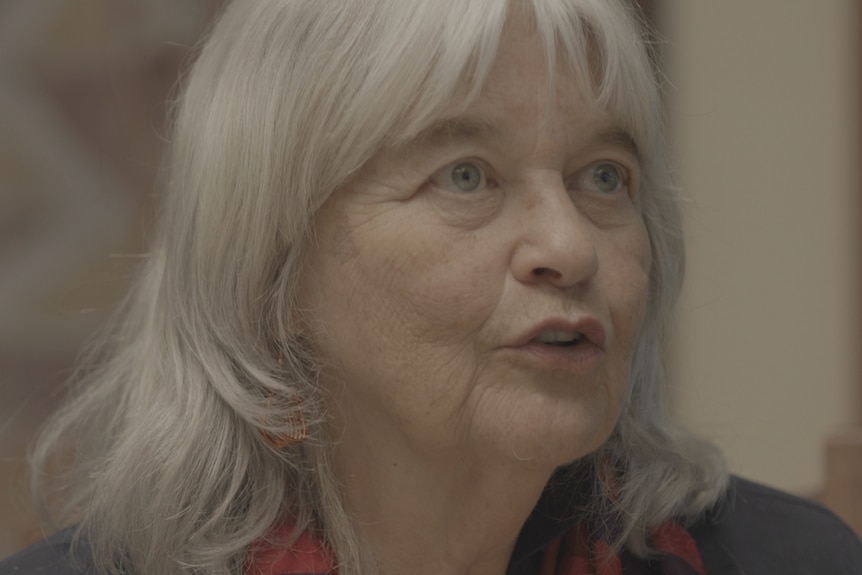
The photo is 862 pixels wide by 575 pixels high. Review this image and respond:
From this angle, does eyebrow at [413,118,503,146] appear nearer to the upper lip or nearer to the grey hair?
the grey hair

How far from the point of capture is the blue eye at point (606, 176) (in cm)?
160

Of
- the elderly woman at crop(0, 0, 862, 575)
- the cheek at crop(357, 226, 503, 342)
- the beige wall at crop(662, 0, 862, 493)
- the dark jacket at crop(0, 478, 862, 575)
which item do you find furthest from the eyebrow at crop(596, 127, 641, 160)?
the beige wall at crop(662, 0, 862, 493)

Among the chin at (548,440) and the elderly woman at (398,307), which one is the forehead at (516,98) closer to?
the elderly woman at (398,307)

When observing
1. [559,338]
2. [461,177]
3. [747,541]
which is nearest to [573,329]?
[559,338]

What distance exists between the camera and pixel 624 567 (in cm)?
174

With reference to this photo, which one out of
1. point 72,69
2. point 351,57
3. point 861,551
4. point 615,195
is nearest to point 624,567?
point 861,551

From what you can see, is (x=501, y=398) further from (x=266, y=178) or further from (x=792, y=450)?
(x=792, y=450)

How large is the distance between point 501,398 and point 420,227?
0.23 metres

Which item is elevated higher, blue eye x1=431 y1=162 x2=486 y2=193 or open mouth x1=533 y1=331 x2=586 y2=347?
blue eye x1=431 y1=162 x2=486 y2=193

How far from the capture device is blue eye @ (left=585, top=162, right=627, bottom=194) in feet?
5.26

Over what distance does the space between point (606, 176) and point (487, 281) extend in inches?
10.9

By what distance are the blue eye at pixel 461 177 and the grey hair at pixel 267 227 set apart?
0.23 feet

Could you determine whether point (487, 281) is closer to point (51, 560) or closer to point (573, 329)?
point (573, 329)

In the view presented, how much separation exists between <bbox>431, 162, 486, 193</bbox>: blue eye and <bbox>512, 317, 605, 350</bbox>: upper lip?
0.63 ft
